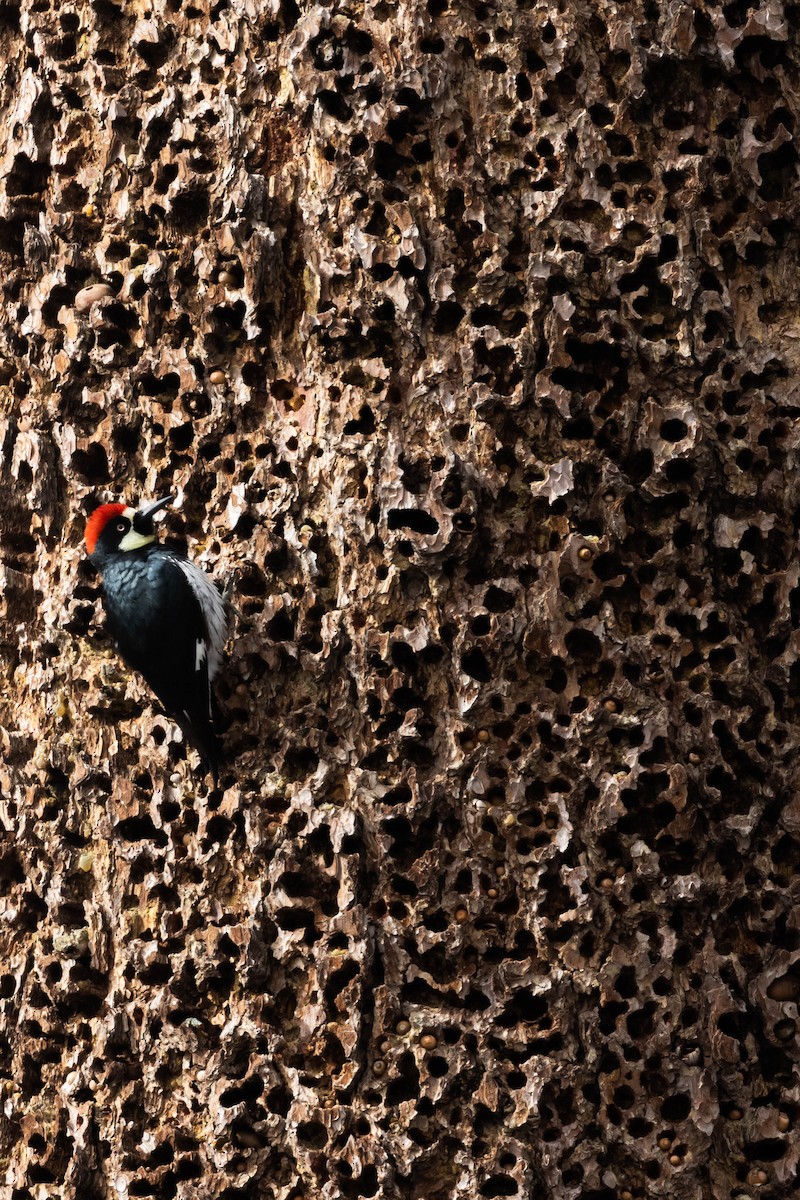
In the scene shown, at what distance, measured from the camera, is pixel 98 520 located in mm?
2971

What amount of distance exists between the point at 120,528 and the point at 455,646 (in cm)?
80

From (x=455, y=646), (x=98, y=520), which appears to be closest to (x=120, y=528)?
(x=98, y=520)

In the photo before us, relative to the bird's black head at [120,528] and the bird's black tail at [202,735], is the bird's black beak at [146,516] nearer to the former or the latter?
the bird's black head at [120,528]

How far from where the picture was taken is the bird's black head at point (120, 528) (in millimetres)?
2949

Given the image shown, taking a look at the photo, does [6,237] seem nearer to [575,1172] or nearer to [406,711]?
[406,711]

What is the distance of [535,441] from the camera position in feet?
9.43

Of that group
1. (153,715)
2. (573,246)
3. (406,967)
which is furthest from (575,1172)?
(573,246)

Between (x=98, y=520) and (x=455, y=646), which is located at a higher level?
(x=98, y=520)

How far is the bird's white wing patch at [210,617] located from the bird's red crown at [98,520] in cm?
20

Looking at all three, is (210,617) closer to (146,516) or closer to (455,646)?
(146,516)

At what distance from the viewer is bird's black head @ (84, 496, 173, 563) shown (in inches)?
116

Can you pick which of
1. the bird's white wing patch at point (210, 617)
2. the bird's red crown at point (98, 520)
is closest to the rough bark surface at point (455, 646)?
the bird's white wing patch at point (210, 617)

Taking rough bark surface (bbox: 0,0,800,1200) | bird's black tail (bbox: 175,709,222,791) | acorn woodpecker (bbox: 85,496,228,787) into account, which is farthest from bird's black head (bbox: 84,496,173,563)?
bird's black tail (bbox: 175,709,222,791)

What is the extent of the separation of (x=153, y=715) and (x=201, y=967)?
57cm
